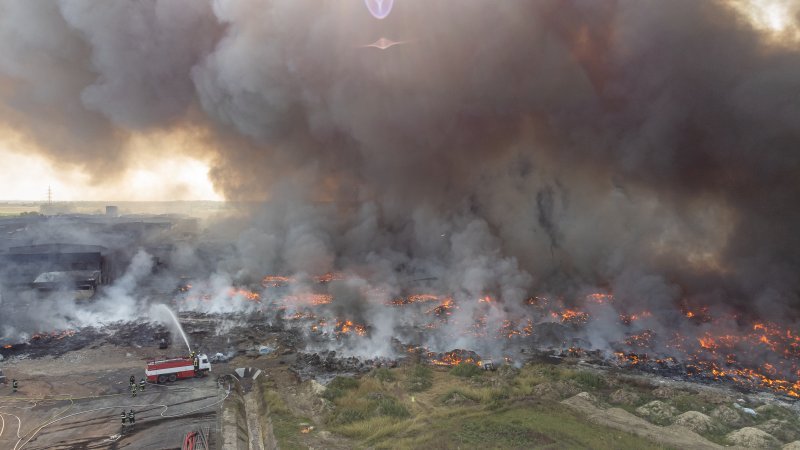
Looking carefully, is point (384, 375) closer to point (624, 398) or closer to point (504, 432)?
point (504, 432)

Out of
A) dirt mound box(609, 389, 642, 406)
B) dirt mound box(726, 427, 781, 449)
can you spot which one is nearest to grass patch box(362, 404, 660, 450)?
dirt mound box(609, 389, 642, 406)

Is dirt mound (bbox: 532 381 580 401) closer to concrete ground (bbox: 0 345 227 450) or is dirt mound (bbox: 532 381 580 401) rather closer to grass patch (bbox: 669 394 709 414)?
grass patch (bbox: 669 394 709 414)

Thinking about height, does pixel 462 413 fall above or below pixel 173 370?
below

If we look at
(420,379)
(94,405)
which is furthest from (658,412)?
(94,405)

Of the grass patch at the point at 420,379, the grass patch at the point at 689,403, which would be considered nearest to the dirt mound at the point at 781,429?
the grass patch at the point at 689,403

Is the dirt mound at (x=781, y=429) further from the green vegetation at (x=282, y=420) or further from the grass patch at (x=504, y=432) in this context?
the green vegetation at (x=282, y=420)

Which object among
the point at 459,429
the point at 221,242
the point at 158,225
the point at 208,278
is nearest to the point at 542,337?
the point at 459,429

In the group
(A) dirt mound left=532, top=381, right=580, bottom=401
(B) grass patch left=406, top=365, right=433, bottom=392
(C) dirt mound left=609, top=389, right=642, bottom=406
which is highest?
(B) grass patch left=406, top=365, right=433, bottom=392

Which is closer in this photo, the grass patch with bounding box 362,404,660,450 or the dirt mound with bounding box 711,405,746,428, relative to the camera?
the grass patch with bounding box 362,404,660,450
